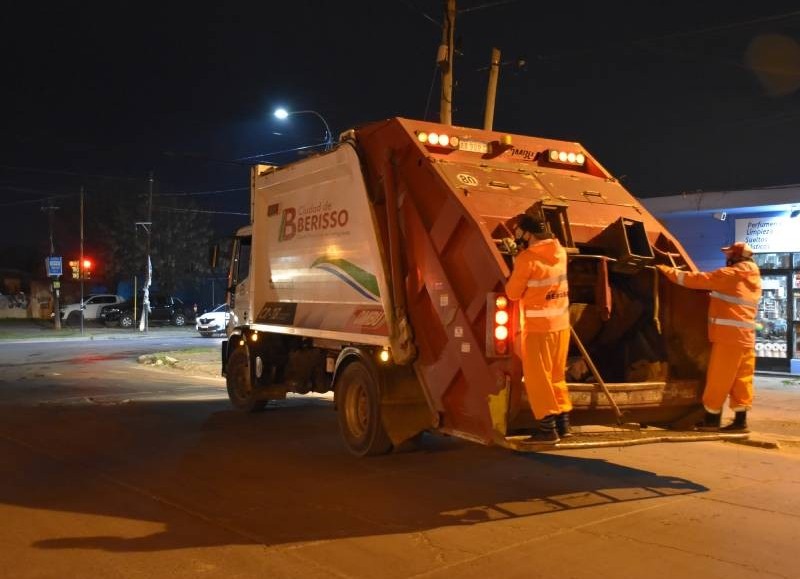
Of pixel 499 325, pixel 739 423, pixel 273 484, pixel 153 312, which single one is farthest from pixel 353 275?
pixel 153 312

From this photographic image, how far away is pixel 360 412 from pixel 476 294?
2.40m

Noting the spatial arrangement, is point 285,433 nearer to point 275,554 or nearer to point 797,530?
point 275,554

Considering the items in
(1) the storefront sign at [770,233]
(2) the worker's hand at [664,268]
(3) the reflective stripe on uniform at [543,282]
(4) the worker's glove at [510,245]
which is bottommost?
(3) the reflective stripe on uniform at [543,282]

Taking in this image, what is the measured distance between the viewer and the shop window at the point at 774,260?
1538cm

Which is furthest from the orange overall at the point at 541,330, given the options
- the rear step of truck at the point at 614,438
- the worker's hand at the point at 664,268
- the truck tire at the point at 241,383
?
the truck tire at the point at 241,383

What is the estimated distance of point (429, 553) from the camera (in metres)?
4.95

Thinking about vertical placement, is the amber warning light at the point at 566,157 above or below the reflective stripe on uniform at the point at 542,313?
above

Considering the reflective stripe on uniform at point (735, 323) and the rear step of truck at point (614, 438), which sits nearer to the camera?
the rear step of truck at point (614, 438)

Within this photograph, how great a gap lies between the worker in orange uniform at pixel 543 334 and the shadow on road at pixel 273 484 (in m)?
0.82

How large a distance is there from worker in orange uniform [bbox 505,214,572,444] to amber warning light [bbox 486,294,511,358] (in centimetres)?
11

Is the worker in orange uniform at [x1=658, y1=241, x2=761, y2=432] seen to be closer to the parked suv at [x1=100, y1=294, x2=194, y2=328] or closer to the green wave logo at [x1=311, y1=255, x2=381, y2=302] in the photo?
the green wave logo at [x1=311, y1=255, x2=381, y2=302]

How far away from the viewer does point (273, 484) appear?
6762 mm

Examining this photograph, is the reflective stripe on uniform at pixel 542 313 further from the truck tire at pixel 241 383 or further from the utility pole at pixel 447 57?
the utility pole at pixel 447 57

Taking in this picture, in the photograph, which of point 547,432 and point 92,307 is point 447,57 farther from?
point 92,307
